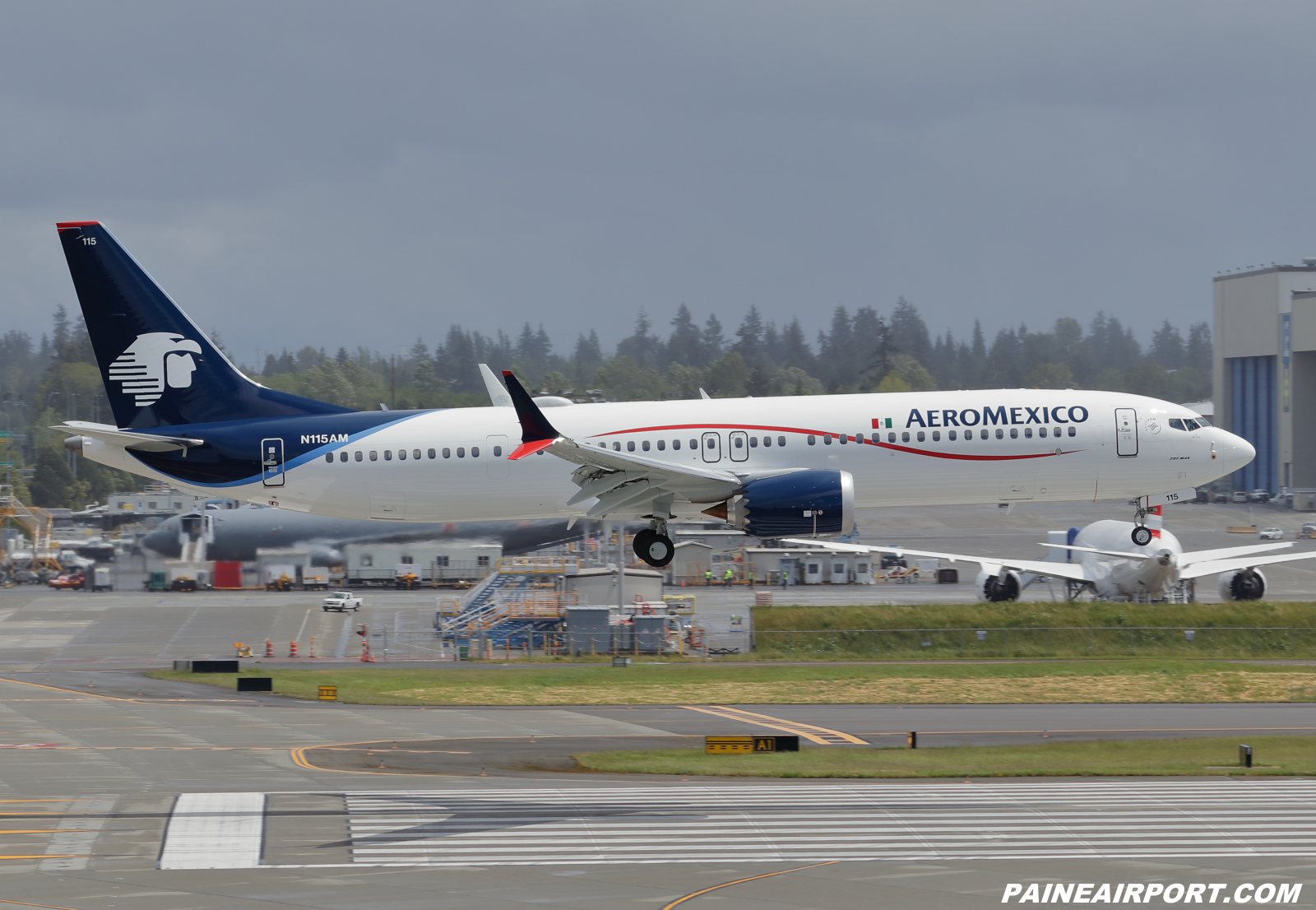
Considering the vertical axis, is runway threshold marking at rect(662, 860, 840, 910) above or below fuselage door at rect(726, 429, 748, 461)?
below

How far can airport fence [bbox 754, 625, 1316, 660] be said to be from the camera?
67.5 metres

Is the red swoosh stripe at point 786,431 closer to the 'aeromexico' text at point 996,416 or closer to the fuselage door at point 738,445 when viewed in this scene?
the fuselage door at point 738,445

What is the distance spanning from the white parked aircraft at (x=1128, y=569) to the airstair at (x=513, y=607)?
16491mm

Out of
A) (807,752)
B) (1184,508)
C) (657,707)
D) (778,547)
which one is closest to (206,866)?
(807,752)

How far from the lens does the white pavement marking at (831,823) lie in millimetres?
25297

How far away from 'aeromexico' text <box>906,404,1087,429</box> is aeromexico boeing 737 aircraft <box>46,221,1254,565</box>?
52 millimetres

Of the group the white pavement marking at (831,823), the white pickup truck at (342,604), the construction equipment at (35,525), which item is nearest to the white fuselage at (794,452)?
the white pavement marking at (831,823)

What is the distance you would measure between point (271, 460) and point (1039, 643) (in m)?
42.3

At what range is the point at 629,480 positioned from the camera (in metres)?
40.6

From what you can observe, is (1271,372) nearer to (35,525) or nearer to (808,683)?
(808,683)

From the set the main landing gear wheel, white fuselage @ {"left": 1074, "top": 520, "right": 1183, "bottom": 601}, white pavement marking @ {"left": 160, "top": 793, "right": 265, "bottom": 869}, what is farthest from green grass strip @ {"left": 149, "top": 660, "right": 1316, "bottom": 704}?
white pavement marking @ {"left": 160, "top": 793, "right": 265, "bottom": 869}

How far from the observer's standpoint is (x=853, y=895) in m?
22.1

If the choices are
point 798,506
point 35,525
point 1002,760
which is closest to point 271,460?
point 798,506

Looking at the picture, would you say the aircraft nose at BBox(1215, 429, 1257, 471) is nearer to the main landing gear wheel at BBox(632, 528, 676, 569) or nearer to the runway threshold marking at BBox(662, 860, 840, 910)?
the main landing gear wheel at BBox(632, 528, 676, 569)
